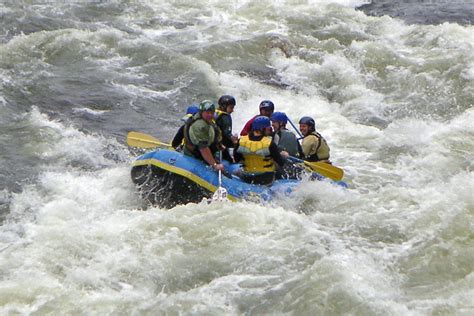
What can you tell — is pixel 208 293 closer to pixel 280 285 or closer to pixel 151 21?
pixel 280 285

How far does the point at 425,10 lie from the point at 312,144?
10293 millimetres

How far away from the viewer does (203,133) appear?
28.5ft

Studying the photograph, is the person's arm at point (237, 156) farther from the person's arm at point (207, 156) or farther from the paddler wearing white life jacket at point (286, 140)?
the paddler wearing white life jacket at point (286, 140)

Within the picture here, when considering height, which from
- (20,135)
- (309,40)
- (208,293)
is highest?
(309,40)

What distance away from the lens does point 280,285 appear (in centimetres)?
714

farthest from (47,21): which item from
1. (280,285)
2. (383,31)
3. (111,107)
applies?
(280,285)

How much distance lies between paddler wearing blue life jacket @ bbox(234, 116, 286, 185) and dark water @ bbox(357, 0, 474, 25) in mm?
9698

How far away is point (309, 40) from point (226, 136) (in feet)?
22.9

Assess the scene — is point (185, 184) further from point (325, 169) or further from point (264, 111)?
point (325, 169)

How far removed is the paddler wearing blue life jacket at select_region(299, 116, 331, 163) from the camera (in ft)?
30.7

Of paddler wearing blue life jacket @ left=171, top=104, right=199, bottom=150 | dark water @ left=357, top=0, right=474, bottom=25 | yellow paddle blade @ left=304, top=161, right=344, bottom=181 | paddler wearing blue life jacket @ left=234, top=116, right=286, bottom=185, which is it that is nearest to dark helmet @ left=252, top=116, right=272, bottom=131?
paddler wearing blue life jacket @ left=234, top=116, right=286, bottom=185

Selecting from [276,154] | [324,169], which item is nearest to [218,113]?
[276,154]

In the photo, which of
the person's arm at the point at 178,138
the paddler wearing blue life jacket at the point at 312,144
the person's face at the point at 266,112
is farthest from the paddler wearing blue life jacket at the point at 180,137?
the paddler wearing blue life jacket at the point at 312,144

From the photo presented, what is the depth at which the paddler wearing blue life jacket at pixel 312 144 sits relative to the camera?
369 inches
